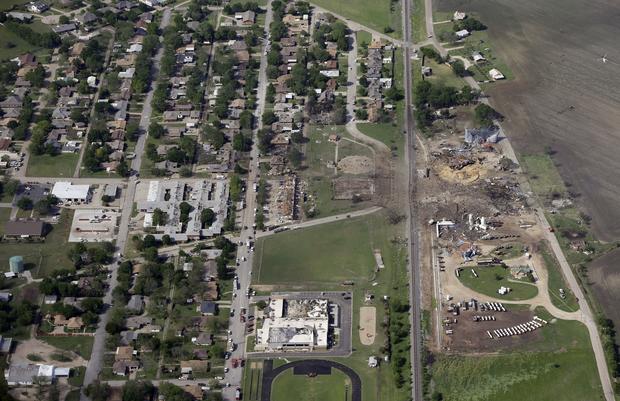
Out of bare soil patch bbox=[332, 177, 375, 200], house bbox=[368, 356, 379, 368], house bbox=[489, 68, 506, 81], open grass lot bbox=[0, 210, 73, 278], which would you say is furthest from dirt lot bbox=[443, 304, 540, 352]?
open grass lot bbox=[0, 210, 73, 278]

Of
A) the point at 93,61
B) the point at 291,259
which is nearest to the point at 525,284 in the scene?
the point at 291,259

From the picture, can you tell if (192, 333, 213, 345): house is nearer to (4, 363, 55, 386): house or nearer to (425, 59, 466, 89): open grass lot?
(4, 363, 55, 386): house

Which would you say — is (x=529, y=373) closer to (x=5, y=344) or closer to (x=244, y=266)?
(x=244, y=266)

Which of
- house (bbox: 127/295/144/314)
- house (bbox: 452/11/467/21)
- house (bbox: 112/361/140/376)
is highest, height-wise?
house (bbox: 452/11/467/21)

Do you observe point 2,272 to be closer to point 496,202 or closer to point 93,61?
point 93,61

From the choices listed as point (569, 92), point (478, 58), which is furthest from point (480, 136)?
point (478, 58)
